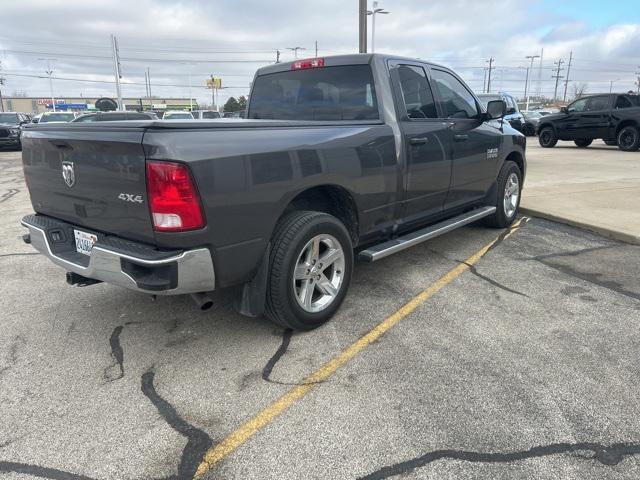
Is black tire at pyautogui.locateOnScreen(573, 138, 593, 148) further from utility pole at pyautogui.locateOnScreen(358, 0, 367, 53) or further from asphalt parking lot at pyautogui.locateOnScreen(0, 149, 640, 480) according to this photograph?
asphalt parking lot at pyautogui.locateOnScreen(0, 149, 640, 480)

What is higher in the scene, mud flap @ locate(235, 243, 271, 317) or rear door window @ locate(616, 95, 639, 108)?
rear door window @ locate(616, 95, 639, 108)

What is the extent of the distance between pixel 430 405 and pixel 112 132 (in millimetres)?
2283

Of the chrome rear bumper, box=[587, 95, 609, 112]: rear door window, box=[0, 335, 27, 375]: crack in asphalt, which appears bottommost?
box=[0, 335, 27, 375]: crack in asphalt

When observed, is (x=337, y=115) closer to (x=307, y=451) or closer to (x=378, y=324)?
(x=378, y=324)

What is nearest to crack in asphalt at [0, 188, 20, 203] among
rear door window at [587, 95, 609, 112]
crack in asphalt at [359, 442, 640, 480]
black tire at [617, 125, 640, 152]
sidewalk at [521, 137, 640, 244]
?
sidewalk at [521, 137, 640, 244]

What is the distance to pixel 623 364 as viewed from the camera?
3.05 m

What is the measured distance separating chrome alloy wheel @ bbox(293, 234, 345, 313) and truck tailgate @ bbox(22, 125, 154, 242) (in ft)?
3.53

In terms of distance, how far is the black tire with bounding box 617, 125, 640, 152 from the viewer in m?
16.9

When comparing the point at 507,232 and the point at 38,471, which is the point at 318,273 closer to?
the point at 38,471

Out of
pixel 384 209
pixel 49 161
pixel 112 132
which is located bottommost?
pixel 384 209

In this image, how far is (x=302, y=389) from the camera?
9.21ft

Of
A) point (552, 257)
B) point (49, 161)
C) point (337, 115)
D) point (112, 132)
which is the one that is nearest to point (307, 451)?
point (112, 132)

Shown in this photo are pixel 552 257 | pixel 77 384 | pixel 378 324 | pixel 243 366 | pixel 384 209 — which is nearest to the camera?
pixel 77 384

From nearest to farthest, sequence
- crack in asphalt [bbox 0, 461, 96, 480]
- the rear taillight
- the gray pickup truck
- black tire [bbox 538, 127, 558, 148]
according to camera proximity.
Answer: crack in asphalt [bbox 0, 461, 96, 480], the rear taillight, the gray pickup truck, black tire [bbox 538, 127, 558, 148]
